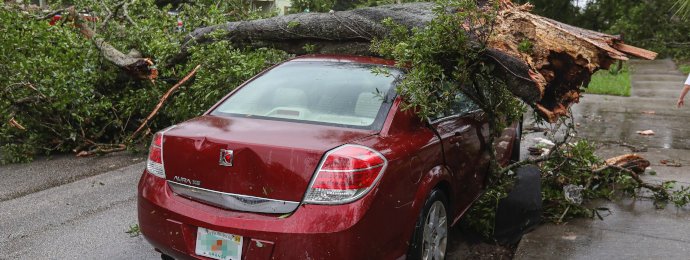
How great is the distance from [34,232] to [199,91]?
7.18 ft

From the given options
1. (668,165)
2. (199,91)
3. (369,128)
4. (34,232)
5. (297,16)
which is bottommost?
(34,232)

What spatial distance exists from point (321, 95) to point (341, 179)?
99cm

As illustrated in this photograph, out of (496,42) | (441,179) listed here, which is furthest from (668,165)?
(441,179)

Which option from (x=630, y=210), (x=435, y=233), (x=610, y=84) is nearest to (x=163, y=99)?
(x=435, y=233)

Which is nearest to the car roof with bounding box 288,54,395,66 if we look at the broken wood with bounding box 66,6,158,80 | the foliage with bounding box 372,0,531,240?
the foliage with bounding box 372,0,531,240

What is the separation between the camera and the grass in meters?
13.0

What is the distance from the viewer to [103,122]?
24.1 ft

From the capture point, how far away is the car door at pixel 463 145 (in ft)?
12.4

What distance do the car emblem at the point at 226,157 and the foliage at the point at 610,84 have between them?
10.4 m

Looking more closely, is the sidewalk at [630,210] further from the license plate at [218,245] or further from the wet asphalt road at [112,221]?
the license plate at [218,245]

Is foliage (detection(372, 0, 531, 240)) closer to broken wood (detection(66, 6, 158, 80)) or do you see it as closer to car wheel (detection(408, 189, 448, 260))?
car wheel (detection(408, 189, 448, 260))

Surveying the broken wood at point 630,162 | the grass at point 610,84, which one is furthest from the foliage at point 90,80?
the grass at point 610,84

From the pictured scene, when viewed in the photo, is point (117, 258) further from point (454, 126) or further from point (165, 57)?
point (165, 57)

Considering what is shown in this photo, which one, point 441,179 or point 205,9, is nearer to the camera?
point 441,179
